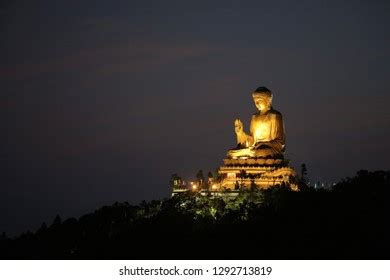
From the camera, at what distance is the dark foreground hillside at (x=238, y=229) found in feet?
89.1

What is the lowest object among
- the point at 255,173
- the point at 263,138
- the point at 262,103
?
the point at 255,173

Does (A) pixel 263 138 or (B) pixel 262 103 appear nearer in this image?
(A) pixel 263 138

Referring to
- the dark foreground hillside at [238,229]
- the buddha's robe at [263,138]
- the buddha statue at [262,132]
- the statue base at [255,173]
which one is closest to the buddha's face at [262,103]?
the buddha statue at [262,132]

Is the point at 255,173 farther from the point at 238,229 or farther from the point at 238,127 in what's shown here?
the point at 238,229

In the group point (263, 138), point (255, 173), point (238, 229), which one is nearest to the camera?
point (238, 229)

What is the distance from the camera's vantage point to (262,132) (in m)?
39.4

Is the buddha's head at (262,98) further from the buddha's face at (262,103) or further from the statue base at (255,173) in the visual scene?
the statue base at (255,173)

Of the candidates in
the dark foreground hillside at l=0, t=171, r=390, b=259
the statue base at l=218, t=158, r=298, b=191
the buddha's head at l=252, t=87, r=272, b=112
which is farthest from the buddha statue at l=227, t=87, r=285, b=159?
the dark foreground hillside at l=0, t=171, r=390, b=259

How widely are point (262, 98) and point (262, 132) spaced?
4.67 feet

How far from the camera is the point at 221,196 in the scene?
34.6 m

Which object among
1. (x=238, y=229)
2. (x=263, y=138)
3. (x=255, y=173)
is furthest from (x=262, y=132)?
(x=238, y=229)

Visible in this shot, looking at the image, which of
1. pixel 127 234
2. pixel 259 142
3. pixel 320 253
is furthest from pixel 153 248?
pixel 259 142

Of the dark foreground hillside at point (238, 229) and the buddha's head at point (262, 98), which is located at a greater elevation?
the buddha's head at point (262, 98)

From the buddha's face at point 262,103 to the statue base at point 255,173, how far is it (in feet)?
9.12
